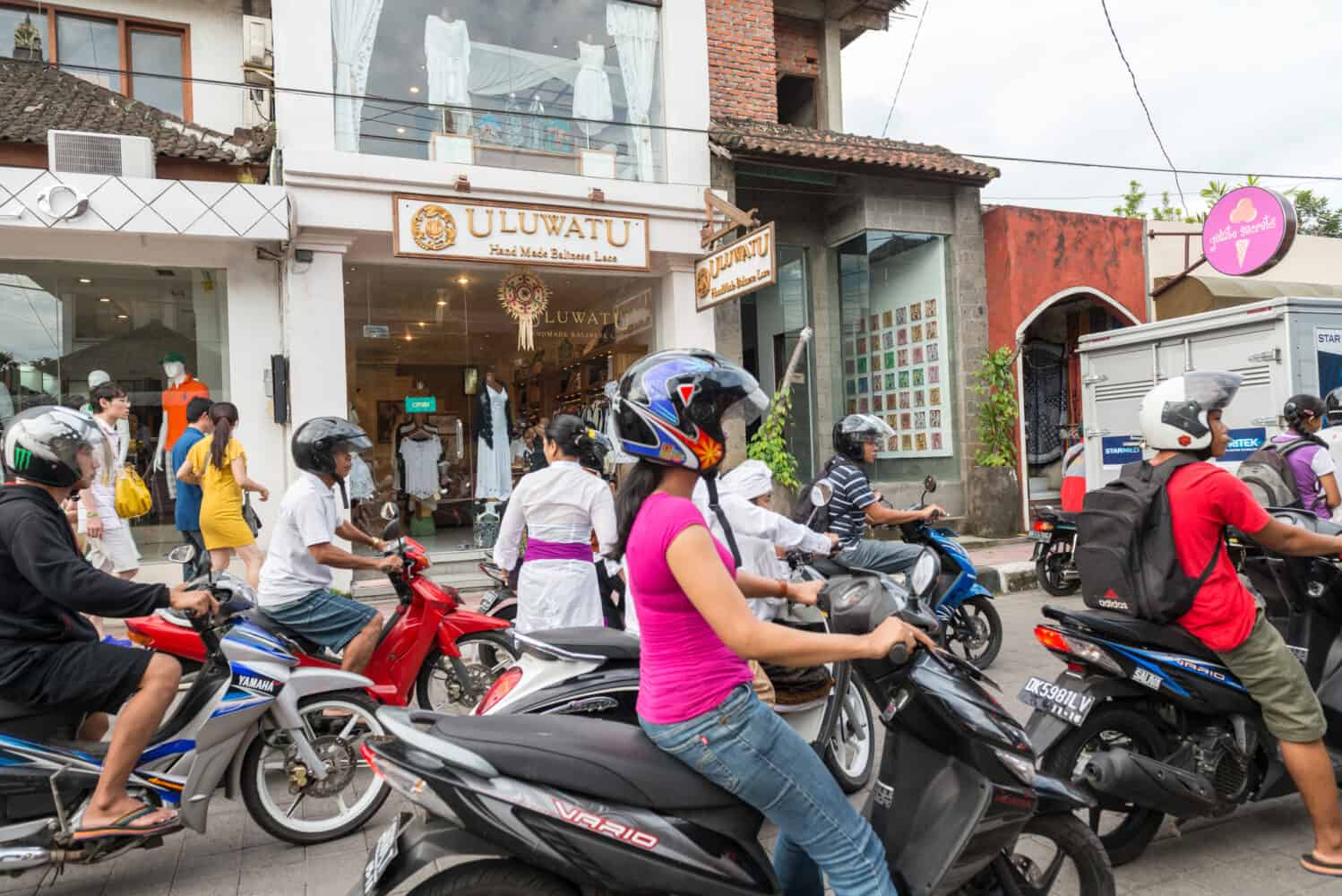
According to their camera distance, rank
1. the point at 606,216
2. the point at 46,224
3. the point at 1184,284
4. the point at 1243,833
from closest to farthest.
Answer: the point at 1243,833
the point at 46,224
the point at 606,216
the point at 1184,284

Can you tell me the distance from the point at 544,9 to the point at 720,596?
34.4 ft

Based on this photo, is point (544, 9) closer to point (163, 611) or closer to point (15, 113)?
point (15, 113)

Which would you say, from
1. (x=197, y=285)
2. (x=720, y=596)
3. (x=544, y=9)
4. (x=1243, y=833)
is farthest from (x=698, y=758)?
(x=544, y=9)

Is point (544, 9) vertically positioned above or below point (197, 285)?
above

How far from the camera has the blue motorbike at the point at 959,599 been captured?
579 centimetres

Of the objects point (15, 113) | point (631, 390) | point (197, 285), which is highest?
point (15, 113)

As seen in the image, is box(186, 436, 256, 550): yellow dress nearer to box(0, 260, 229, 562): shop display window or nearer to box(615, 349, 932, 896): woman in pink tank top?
box(0, 260, 229, 562): shop display window

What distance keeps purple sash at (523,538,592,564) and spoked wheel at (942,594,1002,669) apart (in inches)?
114

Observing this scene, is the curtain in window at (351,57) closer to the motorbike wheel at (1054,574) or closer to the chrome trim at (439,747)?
the motorbike wheel at (1054,574)

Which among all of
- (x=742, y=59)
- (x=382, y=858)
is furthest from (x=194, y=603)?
(x=742, y=59)

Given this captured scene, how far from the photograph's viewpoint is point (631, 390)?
2.09 metres

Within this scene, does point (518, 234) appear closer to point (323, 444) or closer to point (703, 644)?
point (323, 444)

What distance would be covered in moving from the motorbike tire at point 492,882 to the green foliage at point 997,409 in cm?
1117

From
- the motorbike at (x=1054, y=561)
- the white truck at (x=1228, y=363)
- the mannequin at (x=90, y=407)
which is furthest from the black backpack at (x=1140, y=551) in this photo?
the mannequin at (x=90, y=407)
